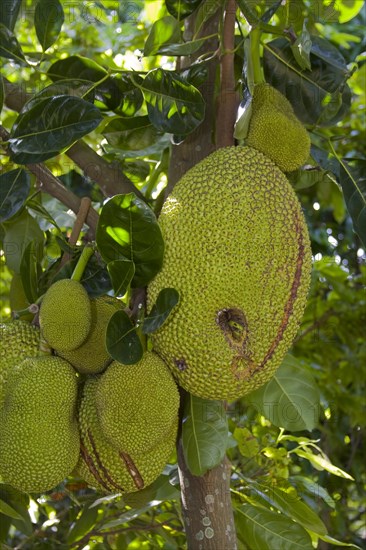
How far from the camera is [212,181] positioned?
2.69 ft

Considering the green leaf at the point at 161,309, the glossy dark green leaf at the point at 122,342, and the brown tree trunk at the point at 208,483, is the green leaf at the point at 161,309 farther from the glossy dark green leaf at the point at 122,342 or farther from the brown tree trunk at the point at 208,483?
the brown tree trunk at the point at 208,483

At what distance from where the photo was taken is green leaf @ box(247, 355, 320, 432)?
1.01m

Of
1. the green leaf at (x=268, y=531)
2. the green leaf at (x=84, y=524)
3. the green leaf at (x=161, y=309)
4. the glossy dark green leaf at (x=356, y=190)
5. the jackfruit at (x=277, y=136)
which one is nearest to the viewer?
the green leaf at (x=161, y=309)

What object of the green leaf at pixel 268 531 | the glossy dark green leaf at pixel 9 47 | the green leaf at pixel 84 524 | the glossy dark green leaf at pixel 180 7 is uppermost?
the glossy dark green leaf at pixel 180 7

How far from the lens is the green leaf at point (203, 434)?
883 mm

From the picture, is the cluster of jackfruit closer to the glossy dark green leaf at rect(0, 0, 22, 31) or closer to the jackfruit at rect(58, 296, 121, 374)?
the jackfruit at rect(58, 296, 121, 374)

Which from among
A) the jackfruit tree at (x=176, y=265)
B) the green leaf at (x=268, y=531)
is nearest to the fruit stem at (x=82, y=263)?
Answer: the jackfruit tree at (x=176, y=265)

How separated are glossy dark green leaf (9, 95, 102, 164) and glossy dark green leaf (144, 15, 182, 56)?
0.44ft

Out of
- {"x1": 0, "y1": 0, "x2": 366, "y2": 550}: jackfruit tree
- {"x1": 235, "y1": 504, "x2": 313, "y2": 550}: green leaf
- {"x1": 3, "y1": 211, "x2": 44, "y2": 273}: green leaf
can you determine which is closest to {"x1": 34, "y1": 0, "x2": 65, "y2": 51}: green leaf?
{"x1": 0, "y1": 0, "x2": 366, "y2": 550}: jackfruit tree

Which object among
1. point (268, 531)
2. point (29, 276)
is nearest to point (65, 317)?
point (29, 276)

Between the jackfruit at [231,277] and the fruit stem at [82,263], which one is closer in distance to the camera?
the jackfruit at [231,277]

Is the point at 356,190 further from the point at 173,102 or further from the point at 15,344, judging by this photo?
the point at 15,344

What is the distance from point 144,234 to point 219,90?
0.27 metres

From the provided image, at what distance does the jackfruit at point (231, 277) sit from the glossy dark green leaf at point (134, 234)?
17mm
